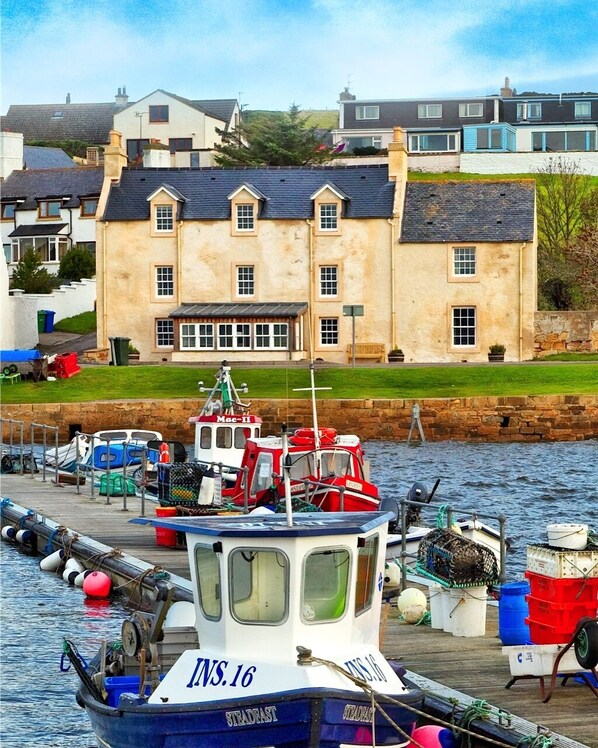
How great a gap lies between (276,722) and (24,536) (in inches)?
680

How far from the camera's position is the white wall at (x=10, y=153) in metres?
92.8

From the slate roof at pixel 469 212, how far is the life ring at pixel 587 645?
2035 inches

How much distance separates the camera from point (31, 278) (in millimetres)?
74688

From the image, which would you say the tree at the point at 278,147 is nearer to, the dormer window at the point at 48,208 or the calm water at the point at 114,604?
the dormer window at the point at 48,208

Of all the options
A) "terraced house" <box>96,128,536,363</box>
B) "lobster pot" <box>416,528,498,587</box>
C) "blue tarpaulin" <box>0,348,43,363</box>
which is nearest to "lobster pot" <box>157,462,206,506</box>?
"lobster pot" <box>416,528,498,587</box>

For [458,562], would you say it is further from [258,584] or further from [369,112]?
[369,112]

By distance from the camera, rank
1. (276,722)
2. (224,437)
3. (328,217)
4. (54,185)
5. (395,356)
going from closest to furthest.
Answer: (276,722), (224,437), (395,356), (328,217), (54,185)

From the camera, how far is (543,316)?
213ft

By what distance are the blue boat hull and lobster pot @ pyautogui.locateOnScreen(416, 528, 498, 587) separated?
12.0ft

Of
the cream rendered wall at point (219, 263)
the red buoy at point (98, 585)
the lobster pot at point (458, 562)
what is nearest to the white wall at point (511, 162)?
the cream rendered wall at point (219, 263)

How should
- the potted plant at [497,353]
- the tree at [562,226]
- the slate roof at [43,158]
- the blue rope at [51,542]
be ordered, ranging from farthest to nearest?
the slate roof at [43,158] → the tree at [562,226] → the potted plant at [497,353] → the blue rope at [51,542]

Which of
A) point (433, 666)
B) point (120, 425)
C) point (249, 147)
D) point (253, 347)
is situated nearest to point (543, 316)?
point (253, 347)

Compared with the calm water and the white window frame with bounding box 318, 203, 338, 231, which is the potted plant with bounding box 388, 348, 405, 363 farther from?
the calm water

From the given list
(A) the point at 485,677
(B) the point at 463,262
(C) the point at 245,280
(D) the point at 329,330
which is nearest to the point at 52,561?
(A) the point at 485,677
